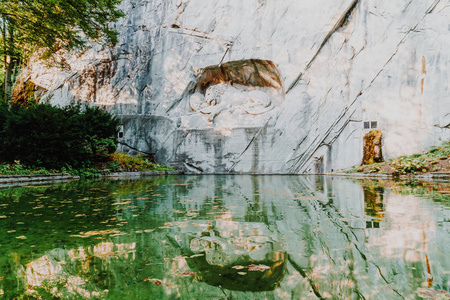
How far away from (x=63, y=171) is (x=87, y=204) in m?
6.31

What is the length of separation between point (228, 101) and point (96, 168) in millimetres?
9291

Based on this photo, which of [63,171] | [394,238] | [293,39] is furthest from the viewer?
[293,39]

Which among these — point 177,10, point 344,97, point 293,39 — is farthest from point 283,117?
point 177,10

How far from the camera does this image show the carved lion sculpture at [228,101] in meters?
16.8

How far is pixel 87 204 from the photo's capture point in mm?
4195

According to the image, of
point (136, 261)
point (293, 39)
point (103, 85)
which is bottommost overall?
point (136, 261)

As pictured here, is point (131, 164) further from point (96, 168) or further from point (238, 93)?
point (238, 93)

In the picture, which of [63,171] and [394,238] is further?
[63,171]

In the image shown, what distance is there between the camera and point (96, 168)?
1102 cm

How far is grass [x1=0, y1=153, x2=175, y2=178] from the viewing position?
8555 mm

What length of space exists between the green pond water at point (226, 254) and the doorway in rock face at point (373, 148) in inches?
418

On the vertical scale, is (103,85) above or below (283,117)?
above

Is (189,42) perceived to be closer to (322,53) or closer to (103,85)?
(103,85)

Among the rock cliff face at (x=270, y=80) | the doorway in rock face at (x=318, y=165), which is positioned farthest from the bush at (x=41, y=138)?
the doorway in rock face at (x=318, y=165)
